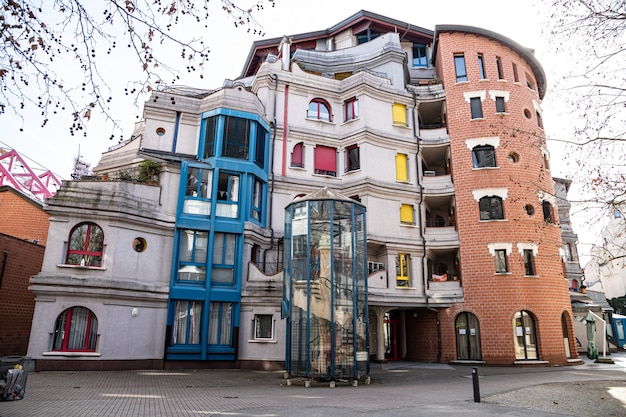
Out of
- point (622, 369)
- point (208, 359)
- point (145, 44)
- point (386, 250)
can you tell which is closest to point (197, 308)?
point (208, 359)

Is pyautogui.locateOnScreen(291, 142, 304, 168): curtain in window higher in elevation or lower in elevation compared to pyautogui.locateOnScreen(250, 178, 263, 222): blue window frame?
higher

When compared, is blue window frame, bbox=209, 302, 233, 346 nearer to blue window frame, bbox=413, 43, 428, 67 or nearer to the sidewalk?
the sidewalk

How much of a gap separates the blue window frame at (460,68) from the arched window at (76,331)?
23015 mm

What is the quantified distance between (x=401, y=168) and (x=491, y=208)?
5.38 metres

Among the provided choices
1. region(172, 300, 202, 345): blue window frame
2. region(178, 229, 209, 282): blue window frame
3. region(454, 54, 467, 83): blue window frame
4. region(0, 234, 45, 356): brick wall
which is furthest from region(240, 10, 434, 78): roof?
region(0, 234, 45, 356): brick wall

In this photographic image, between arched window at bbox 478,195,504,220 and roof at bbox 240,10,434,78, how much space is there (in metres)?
15.1

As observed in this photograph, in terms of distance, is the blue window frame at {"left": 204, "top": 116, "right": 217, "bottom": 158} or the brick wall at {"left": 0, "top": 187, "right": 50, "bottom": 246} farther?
the brick wall at {"left": 0, "top": 187, "right": 50, "bottom": 246}

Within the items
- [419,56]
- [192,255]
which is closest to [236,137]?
[192,255]

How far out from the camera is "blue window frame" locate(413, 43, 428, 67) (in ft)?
107

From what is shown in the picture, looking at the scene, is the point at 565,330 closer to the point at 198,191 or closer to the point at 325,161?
the point at 325,161

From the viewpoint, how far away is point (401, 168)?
997 inches

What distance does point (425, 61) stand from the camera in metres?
32.8

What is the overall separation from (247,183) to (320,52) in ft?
49.7

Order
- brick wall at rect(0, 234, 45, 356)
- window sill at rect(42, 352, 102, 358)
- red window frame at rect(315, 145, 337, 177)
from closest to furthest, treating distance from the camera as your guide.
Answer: window sill at rect(42, 352, 102, 358) → brick wall at rect(0, 234, 45, 356) → red window frame at rect(315, 145, 337, 177)
